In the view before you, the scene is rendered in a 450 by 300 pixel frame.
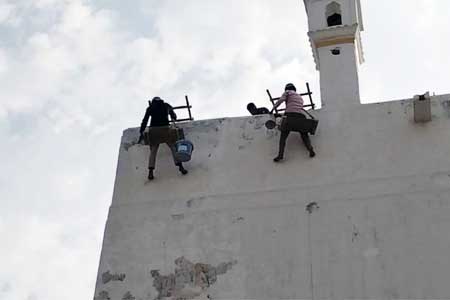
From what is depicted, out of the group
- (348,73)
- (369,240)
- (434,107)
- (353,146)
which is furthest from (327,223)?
(348,73)

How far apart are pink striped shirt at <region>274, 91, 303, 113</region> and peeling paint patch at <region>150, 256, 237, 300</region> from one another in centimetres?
256

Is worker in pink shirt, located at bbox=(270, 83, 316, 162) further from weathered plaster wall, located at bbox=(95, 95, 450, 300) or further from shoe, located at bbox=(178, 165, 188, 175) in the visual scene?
shoe, located at bbox=(178, 165, 188, 175)

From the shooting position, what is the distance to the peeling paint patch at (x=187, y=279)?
9711 mm

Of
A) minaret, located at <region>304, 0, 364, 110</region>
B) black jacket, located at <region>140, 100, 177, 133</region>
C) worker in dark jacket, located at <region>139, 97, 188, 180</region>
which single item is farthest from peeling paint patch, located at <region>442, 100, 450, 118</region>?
black jacket, located at <region>140, 100, 177, 133</region>

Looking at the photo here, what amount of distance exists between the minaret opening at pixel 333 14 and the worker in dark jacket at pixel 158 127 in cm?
560

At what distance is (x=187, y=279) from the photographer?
387 inches

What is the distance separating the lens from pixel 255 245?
32.7ft

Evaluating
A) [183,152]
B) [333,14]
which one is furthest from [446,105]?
[333,14]

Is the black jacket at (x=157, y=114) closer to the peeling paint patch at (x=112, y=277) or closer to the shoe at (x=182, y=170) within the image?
the shoe at (x=182, y=170)

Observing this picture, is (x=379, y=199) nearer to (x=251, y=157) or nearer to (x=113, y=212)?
(x=251, y=157)

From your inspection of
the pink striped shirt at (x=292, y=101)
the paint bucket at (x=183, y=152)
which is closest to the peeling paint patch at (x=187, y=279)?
the paint bucket at (x=183, y=152)

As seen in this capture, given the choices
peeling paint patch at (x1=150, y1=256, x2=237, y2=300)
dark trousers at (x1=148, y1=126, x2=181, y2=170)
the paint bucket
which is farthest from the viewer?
dark trousers at (x1=148, y1=126, x2=181, y2=170)

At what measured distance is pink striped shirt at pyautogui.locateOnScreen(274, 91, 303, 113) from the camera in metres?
10.9

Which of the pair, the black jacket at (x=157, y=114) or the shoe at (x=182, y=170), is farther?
the black jacket at (x=157, y=114)
